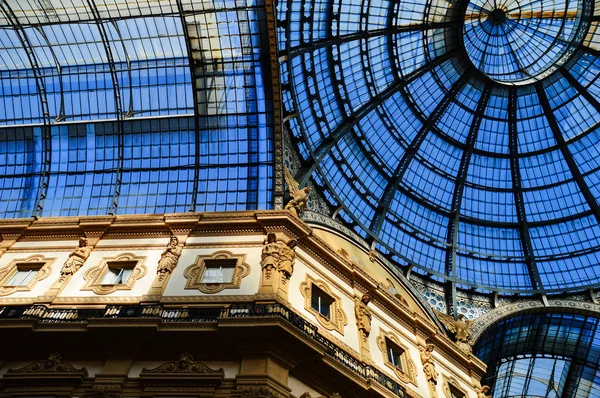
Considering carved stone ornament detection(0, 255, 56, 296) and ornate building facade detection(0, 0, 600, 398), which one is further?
carved stone ornament detection(0, 255, 56, 296)

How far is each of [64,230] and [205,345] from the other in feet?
36.3

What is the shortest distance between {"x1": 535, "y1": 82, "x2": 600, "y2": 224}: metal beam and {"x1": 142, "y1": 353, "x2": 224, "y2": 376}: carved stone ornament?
33837mm

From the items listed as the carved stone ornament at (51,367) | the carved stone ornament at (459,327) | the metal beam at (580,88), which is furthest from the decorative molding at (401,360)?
the metal beam at (580,88)

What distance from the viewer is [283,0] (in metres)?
27.3

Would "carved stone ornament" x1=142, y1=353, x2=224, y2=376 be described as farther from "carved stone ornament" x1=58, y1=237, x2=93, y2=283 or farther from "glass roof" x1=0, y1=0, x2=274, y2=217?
"glass roof" x1=0, y1=0, x2=274, y2=217

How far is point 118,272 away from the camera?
2177 cm

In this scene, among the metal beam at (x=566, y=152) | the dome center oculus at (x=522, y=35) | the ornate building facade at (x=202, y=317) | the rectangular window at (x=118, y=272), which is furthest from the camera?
the metal beam at (x=566, y=152)

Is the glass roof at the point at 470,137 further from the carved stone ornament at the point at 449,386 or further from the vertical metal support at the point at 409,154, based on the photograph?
the carved stone ornament at the point at 449,386

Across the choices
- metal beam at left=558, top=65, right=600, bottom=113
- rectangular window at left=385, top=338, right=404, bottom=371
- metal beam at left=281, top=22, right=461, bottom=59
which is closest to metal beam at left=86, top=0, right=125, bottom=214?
metal beam at left=281, top=22, right=461, bottom=59

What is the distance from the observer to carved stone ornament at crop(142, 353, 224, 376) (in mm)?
16453

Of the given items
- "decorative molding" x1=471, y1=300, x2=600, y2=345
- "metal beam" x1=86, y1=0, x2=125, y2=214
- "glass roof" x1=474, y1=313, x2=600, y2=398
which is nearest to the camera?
"metal beam" x1=86, y1=0, x2=125, y2=214

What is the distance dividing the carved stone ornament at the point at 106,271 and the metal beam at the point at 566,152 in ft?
108

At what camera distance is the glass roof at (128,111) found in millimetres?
26594

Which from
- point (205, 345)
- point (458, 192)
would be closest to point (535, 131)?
point (458, 192)
